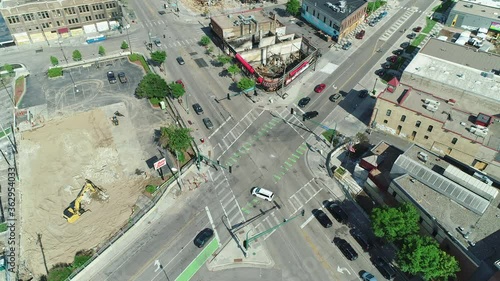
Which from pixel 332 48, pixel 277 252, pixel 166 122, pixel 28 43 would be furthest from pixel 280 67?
pixel 28 43

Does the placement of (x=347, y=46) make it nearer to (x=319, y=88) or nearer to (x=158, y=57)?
(x=319, y=88)

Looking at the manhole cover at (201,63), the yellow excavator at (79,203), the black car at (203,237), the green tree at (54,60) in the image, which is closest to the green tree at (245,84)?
the manhole cover at (201,63)

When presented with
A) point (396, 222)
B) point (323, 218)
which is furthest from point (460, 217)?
point (323, 218)

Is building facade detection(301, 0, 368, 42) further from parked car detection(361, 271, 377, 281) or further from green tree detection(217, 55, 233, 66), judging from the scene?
parked car detection(361, 271, 377, 281)

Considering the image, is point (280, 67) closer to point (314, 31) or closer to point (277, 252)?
point (314, 31)

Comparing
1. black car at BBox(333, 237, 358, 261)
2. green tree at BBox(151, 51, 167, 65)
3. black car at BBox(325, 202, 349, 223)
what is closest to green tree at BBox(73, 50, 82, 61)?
green tree at BBox(151, 51, 167, 65)

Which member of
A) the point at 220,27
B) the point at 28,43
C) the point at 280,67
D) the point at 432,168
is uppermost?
the point at 28,43

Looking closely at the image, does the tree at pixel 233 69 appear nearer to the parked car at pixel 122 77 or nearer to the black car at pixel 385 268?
the parked car at pixel 122 77
